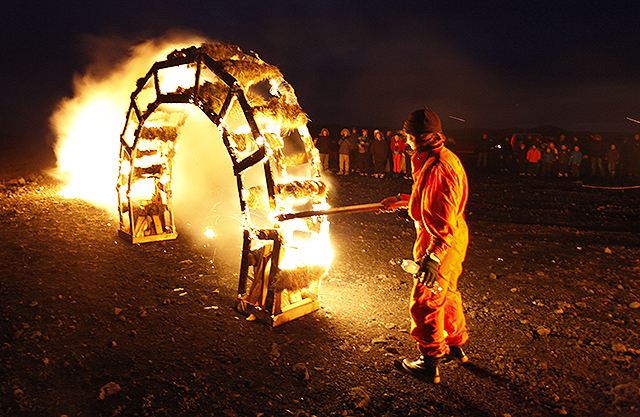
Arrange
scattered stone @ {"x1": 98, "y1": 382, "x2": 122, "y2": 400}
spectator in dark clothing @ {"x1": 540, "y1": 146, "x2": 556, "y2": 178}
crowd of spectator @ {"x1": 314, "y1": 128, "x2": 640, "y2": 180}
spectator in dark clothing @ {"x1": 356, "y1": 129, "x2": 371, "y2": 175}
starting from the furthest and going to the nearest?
1. spectator in dark clothing @ {"x1": 540, "y1": 146, "x2": 556, "y2": 178}
2. spectator in dark clothing @ {"x1": 356, "y1": 129, "x2": 371, "y2": 175}
3. crowd of spectator @ {"x1": 314, "y1": 128, "x2": 640, "y2": 180}
4. scattered stone @ {"x1": 98, "y1": 382, "x2": 122, "y2": 400}

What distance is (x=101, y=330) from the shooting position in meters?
4.87

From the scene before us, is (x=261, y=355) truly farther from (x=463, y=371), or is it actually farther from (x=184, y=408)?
(x=463, y=371)

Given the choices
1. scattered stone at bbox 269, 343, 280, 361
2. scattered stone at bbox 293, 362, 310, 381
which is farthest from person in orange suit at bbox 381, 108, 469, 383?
scattered stone at bbox 269, 343, 280, 361

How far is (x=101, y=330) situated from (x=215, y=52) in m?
3.91

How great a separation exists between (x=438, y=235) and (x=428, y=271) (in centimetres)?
36

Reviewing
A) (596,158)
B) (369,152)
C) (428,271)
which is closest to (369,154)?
(369,152)

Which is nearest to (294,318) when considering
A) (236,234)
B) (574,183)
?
(236,234)

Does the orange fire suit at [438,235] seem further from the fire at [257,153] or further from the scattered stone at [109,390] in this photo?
the scattered stone at [109,390]

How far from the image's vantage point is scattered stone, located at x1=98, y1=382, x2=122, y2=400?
3661 millimetres

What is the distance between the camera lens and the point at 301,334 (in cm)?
507

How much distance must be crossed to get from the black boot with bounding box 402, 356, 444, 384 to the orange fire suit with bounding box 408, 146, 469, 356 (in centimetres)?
10

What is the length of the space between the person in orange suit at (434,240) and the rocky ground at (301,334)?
493mm

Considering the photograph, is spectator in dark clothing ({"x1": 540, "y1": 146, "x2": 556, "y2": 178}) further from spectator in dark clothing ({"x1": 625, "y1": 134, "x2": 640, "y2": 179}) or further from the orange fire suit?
the orange fire suit

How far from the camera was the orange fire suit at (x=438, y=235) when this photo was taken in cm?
380
